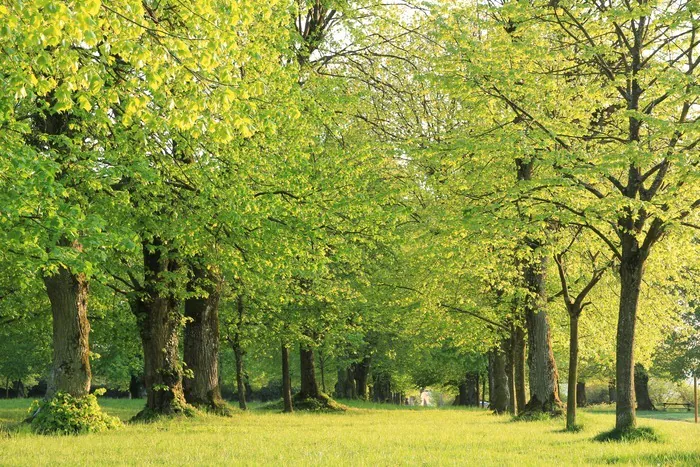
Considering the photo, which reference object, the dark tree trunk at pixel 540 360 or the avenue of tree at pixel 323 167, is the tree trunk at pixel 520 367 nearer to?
the avenue of tree at pixel 323 167

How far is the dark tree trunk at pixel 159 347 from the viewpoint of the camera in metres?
20.6

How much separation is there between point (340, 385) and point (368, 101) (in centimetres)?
3692

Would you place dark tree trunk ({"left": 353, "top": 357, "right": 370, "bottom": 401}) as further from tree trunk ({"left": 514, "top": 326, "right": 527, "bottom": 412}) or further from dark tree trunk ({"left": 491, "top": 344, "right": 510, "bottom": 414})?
tree trunk ({"left": 514, "top": 326, "right": 527, "bottom": 412})

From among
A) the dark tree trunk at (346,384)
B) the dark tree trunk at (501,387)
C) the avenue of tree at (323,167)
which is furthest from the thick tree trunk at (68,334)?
the dark tree trunk at (346,384)

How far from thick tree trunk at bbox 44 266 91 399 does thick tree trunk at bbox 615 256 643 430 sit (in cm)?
1288

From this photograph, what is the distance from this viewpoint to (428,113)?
24281 mm

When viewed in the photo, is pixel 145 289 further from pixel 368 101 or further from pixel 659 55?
pixel 659 55

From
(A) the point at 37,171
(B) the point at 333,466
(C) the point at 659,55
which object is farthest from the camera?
(C) the point at 659,55

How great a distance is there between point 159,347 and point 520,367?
1346 cm

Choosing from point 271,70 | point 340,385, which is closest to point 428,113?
point 271,70

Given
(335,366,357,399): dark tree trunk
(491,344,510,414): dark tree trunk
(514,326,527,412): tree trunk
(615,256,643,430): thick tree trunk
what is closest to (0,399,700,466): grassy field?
(615,256,643,430): thick tree trunk

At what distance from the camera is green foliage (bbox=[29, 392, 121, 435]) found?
16625 millimetres

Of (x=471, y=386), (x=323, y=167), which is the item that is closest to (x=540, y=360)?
(x=323, y=167)

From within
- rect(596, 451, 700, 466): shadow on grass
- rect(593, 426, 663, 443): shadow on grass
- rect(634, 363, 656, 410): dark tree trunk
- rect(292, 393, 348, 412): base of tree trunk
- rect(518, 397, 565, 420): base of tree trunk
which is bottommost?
rect(634, 363, 656, 410): dark tree trunk
